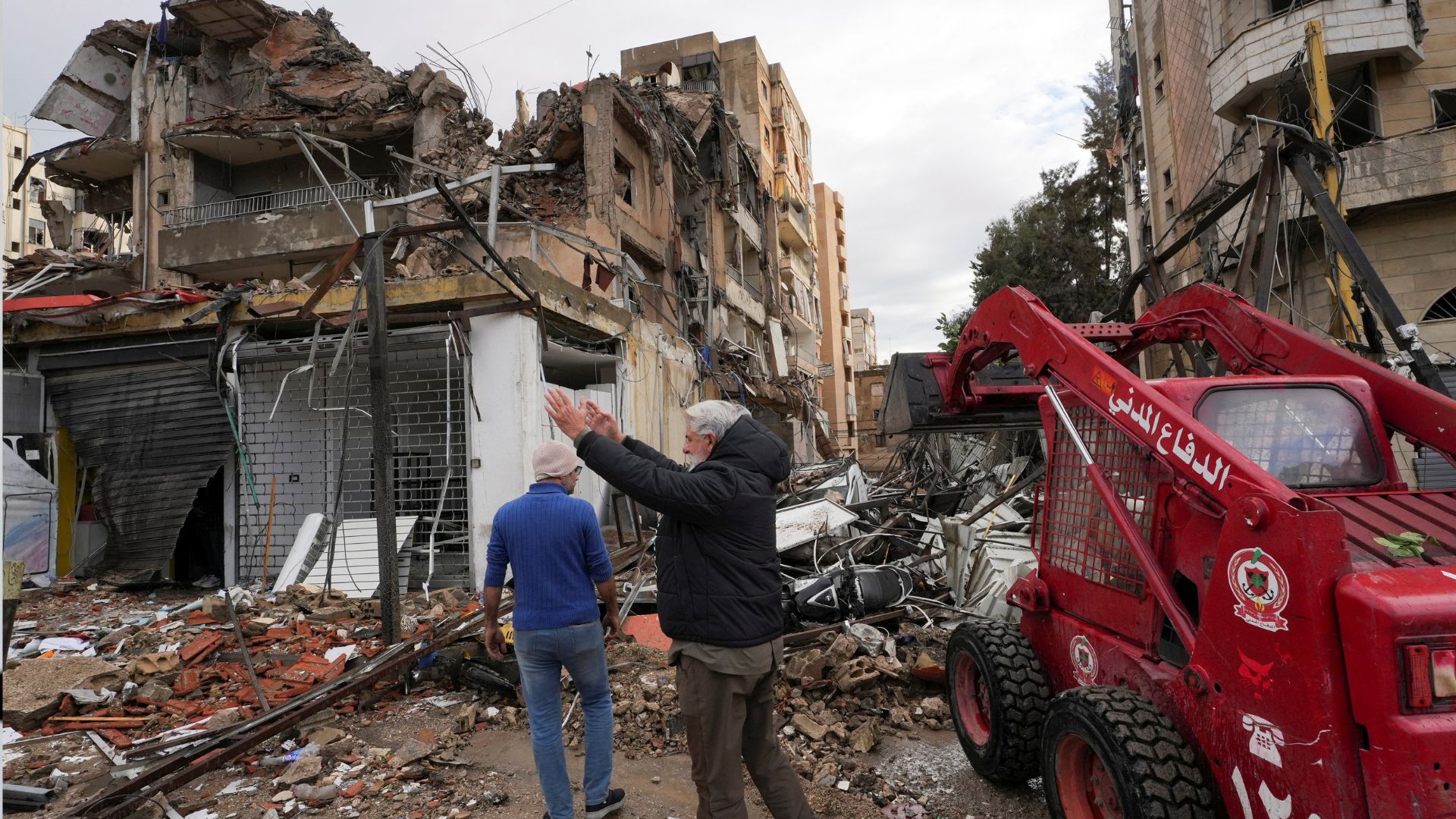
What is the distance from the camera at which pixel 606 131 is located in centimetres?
1689

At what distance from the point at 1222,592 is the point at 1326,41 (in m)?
15.9

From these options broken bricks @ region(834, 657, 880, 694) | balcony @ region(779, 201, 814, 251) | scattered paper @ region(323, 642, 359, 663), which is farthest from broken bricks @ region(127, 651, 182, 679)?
balcony @ region(779, 201, 814, 251)

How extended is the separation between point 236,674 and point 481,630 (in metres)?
1.73

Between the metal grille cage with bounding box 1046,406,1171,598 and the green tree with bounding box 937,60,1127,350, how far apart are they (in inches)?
806

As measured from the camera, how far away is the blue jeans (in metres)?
3.59

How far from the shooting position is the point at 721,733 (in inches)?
117

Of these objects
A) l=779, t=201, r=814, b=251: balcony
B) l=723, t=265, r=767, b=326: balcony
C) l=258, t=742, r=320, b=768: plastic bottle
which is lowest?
l=258, t=742, r=320, b=768: plastic bottle

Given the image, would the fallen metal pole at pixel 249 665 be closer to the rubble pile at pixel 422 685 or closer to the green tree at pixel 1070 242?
the rubble pile at pixel 422 685

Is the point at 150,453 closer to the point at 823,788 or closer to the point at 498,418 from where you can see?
the point at 498,418

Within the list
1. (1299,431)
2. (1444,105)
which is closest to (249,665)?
(1299,431)

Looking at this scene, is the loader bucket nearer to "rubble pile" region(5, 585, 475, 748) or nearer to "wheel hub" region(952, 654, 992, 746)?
"wheel hub" region(952, 654, 992, 746)

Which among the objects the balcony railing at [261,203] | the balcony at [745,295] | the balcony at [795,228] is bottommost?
the balcony at [745,295]

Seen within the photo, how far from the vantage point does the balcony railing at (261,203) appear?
69.0ft

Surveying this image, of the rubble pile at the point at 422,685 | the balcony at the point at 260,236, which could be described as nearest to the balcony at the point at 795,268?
the balcony at the point at 260,236
